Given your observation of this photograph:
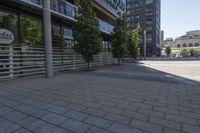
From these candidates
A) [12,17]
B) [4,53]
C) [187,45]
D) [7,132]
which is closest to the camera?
[7,132]

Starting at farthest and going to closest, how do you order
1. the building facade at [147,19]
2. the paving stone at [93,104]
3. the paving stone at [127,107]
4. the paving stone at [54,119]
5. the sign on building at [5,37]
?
the building facade at [147,19], the sign on building at [5,37], the paving stone at [93,104], the paving stone at [127,107], the paving stone at [54,119]

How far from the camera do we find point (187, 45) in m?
109

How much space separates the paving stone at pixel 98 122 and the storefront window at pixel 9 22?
9329 mm

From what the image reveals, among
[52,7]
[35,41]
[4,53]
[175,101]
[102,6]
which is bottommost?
[175,101]

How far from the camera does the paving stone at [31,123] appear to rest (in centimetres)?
292

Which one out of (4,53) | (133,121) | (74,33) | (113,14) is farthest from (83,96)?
(113,14)

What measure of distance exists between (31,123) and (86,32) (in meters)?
9.56

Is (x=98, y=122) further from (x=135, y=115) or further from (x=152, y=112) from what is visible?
(x=152, y=112)

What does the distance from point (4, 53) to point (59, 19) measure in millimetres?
7037

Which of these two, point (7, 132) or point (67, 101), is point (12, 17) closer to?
point (67, 101)

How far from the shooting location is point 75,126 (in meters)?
2.96

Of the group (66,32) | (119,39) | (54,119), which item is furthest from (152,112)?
(119,39)

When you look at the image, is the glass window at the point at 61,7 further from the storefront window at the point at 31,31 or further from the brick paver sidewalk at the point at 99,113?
the brick paver sidewalk at the point at 99,113

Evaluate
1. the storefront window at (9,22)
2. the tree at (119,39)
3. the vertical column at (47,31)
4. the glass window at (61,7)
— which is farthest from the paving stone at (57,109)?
the tree at (119,39)
